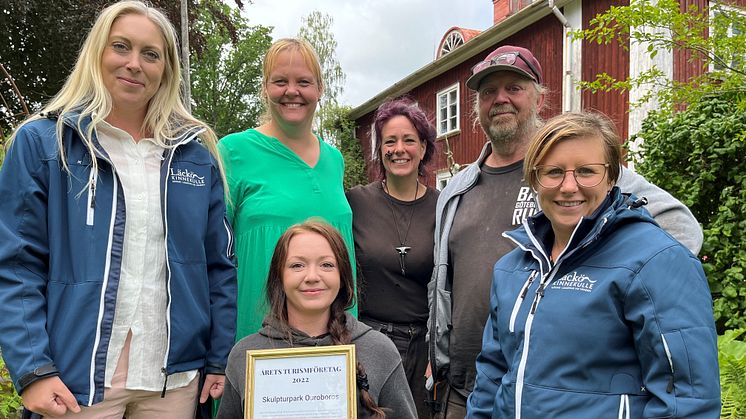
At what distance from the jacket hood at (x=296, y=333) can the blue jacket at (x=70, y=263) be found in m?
0.29

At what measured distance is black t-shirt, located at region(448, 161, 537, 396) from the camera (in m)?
3.05

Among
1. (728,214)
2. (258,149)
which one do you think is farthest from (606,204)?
(728,214)

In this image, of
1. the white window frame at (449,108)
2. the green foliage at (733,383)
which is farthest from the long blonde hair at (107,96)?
the white window frame at (449,108)

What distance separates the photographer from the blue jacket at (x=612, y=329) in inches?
70.3

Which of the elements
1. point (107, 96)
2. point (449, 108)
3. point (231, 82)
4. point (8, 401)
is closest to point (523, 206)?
point (107, 96)

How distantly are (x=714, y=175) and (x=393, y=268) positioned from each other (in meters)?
4.30

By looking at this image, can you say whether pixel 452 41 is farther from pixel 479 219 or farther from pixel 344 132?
pixel 479 219

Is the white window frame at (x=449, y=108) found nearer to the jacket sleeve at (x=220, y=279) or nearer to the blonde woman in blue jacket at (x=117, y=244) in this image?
the jacket sleeve at (x=220, y=279)

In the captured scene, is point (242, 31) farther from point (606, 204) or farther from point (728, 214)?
point (606, 204)

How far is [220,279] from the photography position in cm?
277

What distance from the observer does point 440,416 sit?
3221mm

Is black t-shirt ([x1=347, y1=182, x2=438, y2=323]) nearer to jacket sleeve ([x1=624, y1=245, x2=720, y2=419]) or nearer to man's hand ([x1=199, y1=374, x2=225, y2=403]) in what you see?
man's hand ([x1=199, y1=374, x2=225, y2=403])

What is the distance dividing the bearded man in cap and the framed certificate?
0.85 metres

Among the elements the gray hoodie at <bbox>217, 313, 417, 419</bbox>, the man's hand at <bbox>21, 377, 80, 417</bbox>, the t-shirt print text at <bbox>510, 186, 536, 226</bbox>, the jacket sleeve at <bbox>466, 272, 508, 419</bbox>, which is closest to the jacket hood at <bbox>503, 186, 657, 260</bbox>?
the jacket sleeve at <bbox>466, 272, 508, 419</bbox>
